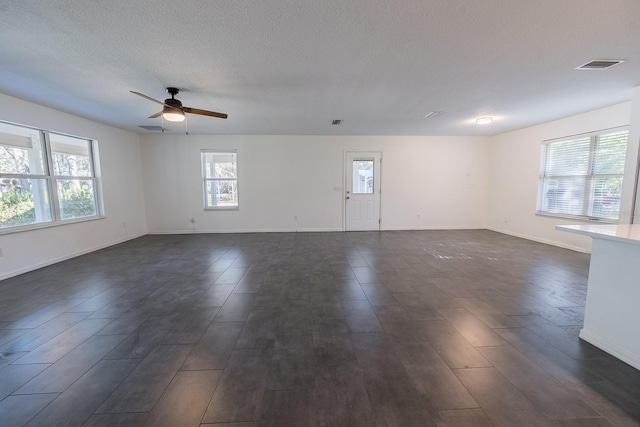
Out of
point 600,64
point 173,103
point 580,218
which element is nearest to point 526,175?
point 580,218

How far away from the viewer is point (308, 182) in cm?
654

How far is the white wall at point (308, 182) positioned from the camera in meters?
6.32

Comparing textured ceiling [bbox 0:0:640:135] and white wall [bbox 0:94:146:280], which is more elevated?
textured ceiling [bbox 0:0:640:135]

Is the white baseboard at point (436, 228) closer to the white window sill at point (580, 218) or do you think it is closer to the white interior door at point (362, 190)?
the white interior door at point (362, 190)

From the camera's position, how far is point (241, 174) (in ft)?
21.0

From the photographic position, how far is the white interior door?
21.6 ft

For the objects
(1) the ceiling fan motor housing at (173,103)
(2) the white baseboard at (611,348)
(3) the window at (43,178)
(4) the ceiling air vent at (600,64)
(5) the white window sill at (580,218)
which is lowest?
(2) the white baseboard at (611,348)

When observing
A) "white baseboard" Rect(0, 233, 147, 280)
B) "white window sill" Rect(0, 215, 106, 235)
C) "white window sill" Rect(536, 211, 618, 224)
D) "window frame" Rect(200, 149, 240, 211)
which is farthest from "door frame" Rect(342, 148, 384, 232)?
"white window sill" Rect(0, 215, 106, 235)

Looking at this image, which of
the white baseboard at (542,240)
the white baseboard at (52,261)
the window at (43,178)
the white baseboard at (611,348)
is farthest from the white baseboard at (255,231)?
the white baseboard at (611,348)

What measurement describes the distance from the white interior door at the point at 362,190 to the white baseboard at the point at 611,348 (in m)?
4.88

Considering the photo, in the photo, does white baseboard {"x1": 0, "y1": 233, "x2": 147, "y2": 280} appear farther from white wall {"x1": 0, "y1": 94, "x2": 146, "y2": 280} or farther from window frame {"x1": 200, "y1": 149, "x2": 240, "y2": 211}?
window frame {"x1": 200, "y1": 149, "x2": 240, "y2": 211}

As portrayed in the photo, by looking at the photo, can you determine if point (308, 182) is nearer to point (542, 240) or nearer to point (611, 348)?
point (542, 240)

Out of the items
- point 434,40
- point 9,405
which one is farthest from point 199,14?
point 9,405

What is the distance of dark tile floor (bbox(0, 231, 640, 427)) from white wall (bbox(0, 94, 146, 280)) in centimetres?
39
